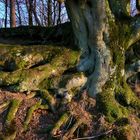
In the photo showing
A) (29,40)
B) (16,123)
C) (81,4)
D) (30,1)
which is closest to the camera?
(16,123)

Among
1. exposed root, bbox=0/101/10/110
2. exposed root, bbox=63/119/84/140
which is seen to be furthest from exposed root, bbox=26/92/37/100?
exposed root, bbox=63/119/84/140

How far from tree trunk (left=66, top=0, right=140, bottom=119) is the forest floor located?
40 centimetres

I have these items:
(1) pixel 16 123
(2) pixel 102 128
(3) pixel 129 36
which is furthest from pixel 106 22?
(1) pixel 16 123

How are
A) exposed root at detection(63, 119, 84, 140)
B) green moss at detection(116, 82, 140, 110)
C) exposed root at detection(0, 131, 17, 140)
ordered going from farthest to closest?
green moss at detection(116, 82, 140, 110) → exposed root at detection(63, 119, 84, 140) → exposed root at detection(0, 131, 17, 140)

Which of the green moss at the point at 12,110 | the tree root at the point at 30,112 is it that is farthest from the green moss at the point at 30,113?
the green moss at the point at 12,110

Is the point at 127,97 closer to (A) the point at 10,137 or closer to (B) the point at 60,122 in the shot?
(B) the point at 60,122

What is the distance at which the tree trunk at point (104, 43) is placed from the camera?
32.2ft

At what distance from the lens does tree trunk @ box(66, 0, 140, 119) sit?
9.83 m

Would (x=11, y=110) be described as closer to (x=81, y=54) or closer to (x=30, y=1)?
(x=81, y=54)

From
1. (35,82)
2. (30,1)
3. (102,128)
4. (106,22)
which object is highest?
(30,1)

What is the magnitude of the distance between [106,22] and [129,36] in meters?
0.73

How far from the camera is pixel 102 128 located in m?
8.88

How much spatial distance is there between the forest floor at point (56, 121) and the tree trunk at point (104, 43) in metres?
0.40

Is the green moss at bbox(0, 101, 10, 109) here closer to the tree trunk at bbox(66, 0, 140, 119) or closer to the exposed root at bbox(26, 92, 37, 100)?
the exposed root at bbox(26, 92, 37, 100)
